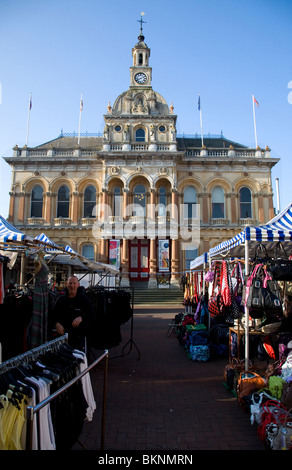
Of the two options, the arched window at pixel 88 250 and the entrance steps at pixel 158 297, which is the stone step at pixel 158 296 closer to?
the entrance steps at pixel 158 297

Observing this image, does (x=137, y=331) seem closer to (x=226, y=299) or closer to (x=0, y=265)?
(x=226, y=299)

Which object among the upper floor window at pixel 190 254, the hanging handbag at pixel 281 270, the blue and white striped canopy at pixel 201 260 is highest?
the upper floor window at pixel 190 254

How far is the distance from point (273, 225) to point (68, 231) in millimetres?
22286

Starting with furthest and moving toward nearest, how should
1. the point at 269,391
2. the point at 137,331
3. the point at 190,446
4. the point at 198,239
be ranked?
the point at 198,239 < the point at 137,331 < the point at 269,391 < the point at 190,446

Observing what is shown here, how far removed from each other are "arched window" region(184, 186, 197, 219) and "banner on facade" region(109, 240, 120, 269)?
21.7 ft

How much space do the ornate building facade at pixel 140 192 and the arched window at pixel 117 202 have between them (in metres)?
0.09

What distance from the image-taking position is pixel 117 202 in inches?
1086

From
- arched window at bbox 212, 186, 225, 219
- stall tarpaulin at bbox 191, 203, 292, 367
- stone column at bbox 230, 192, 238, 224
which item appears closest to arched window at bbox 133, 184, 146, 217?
arched window at bbox 212, 186, 225, 219

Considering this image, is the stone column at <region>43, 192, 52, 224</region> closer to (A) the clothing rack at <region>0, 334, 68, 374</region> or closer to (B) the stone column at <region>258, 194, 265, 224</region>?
(B) the stone column at <region>258, 194, 265, 224</region>

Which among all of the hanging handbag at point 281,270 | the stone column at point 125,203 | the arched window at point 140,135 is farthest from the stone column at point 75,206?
the hanging handbag at point 281,270

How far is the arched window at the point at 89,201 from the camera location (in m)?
27.8

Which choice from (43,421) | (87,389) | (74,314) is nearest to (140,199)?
(74,314)
